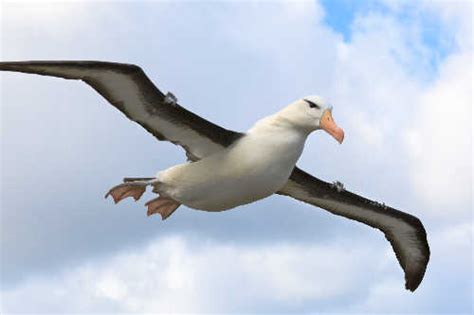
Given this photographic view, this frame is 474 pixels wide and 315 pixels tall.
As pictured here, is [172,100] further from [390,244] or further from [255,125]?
[390,244]

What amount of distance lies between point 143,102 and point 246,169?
5.87ft

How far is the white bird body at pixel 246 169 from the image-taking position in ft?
50.4

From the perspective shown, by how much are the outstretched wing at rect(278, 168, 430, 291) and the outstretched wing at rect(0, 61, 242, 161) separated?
2.75 meters

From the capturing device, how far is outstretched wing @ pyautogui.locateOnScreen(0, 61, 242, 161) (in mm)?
14422

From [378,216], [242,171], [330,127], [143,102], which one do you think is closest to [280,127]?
[330,127]

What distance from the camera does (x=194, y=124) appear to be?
15688 mm

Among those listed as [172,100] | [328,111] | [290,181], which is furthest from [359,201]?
[172,100]

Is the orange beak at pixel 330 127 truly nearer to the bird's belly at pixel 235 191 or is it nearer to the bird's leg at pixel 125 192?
the bird's belly at pixel 235 191

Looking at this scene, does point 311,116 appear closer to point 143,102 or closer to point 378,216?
point 143,102

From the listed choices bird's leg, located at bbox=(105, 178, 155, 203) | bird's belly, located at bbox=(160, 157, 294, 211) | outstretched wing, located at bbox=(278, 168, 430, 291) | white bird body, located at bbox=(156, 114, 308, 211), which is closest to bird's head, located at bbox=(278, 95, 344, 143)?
white bird body, located at bbox=(156, 114, 308, 211)

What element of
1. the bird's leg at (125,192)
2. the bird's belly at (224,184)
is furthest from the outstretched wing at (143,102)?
the bird's leg at (125,192)

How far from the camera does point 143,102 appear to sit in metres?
15.4

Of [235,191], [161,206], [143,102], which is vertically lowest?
[235,191]

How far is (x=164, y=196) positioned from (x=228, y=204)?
1.40 meters
